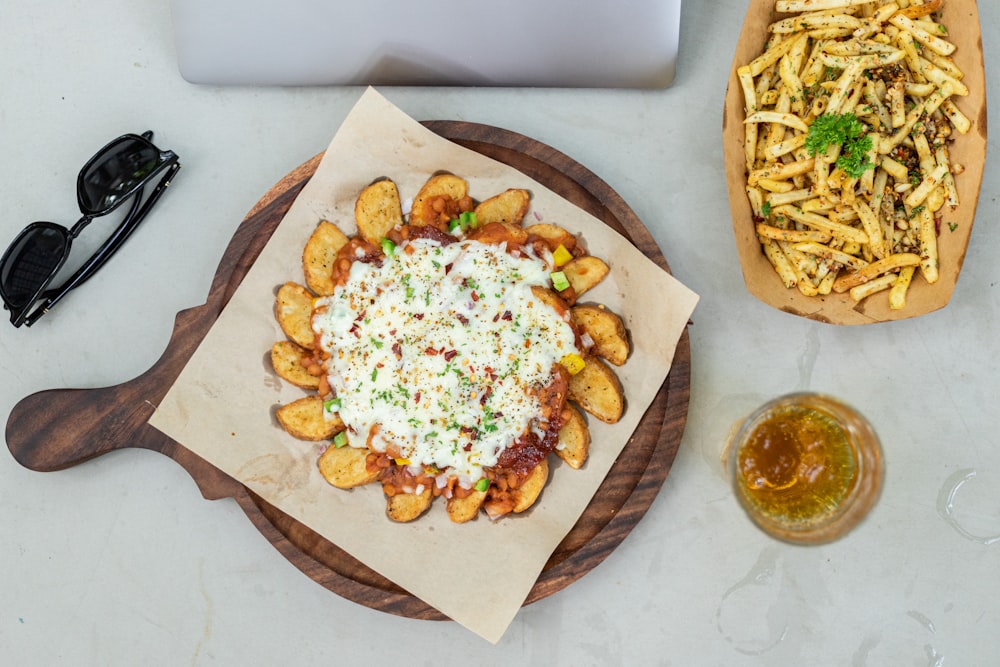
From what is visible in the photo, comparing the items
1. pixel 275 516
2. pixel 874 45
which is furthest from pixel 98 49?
pixel 874 45

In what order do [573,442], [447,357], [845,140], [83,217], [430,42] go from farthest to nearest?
1. [83,217]
2. [430,42]
3. [573,442]
4. [447,357]
5. [845,140]

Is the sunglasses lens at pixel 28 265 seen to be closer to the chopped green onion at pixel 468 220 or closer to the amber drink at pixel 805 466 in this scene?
the chopped green onion at pixel 468 220

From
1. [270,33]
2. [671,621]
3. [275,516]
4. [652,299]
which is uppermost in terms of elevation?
[270,33]

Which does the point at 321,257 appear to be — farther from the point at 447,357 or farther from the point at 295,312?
the point at 447,357

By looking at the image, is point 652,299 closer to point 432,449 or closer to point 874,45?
point 432,449

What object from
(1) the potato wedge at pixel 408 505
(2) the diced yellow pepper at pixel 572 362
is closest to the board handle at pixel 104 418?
(1) the potato wedge at pixel 408 505

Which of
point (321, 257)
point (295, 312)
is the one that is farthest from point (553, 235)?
point (295, 312)

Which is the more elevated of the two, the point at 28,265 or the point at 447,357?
the point at 28,265
